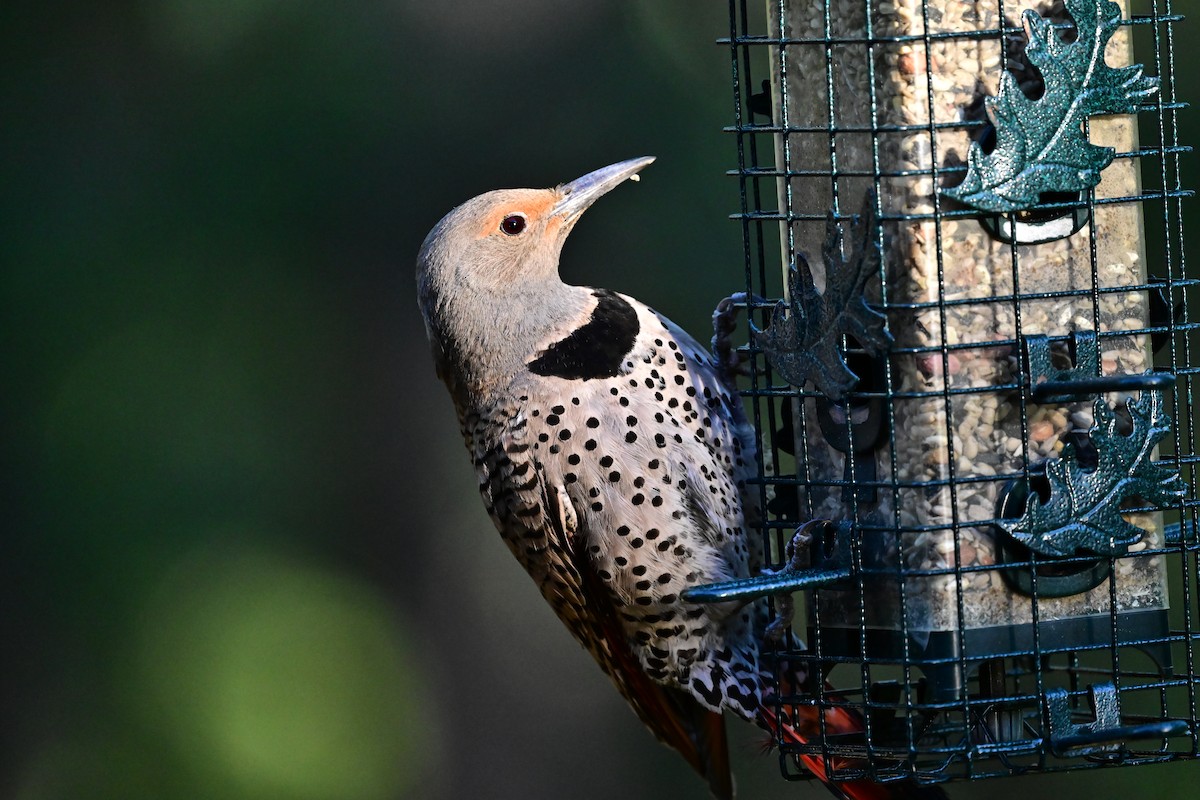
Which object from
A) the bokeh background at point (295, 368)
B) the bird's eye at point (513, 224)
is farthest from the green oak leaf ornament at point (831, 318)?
the bokeh background at point (295, 368)

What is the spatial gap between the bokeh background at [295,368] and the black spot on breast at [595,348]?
3.33 metres

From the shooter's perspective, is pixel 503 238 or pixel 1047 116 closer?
pixel 1047 116

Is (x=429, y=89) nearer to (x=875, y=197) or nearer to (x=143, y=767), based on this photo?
(x=143, y=767)

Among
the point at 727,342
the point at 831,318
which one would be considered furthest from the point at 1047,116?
the point at 727,342

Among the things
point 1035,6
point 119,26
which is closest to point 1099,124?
point 1035,6

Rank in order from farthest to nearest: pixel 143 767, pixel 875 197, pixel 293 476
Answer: pixel 293 476, pixel 143 767, pixel 875 197

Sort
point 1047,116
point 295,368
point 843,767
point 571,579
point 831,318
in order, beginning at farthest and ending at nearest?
point 295,368 < point 571,579 < point 843,767 < point 831,318 < point 1047,116

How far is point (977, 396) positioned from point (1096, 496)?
298 millimetres

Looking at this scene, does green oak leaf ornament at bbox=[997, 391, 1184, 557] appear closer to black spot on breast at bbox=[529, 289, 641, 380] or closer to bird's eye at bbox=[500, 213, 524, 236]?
black spot on breast at bbox=[529, 289, 641, 380]

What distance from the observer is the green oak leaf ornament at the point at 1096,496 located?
303cm

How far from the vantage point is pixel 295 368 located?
7.21m

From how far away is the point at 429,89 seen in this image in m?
7.36

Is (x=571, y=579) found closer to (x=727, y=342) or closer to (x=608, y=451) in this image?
(x=608, y=451)

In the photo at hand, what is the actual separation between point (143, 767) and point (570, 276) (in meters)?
2.68
